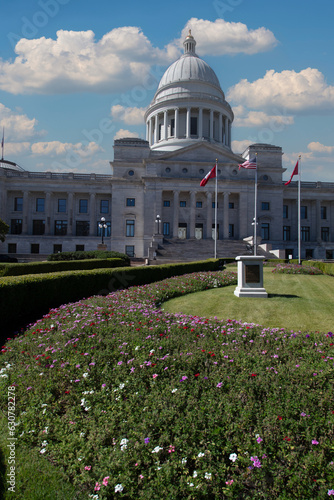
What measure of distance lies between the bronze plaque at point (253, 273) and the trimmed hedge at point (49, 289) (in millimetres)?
6436

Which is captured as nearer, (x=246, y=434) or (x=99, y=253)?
(x=246, y=434)

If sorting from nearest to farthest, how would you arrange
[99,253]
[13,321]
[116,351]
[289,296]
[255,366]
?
[255,366]
[116,351]
[13,321]
[289,296]
[99,253]

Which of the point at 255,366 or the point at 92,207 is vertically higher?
the point at 92,207

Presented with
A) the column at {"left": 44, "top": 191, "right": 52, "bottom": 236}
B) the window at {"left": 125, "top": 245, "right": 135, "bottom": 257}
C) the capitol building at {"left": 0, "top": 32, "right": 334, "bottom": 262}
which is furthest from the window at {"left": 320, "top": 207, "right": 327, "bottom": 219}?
the column at {"left": 44, "top": 191, "right": 52, "bottom": 236}

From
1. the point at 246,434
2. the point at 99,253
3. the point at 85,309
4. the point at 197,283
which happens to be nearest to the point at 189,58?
the point at 99,253

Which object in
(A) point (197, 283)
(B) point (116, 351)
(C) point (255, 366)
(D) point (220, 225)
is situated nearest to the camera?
(C) point (255, 366)

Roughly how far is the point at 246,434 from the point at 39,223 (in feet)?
200

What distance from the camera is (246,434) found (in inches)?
207

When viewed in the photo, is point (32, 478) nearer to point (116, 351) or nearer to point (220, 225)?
point (116, 351)

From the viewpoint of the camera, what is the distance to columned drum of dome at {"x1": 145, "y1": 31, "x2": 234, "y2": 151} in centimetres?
6669

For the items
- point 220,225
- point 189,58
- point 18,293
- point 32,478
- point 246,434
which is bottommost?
point 32,478

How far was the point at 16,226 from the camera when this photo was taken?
197 feet

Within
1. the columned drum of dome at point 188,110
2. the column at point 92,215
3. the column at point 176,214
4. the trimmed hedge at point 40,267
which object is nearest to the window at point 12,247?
the column at point 92,215

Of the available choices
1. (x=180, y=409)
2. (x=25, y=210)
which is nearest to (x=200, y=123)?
(x=25, y=210)
